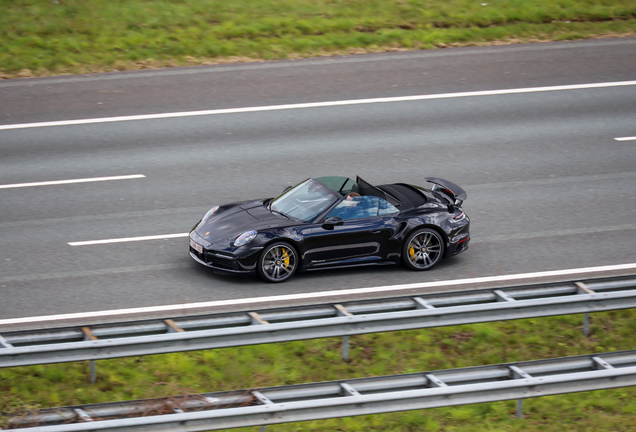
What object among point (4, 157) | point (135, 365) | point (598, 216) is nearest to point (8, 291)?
point (135, 365)

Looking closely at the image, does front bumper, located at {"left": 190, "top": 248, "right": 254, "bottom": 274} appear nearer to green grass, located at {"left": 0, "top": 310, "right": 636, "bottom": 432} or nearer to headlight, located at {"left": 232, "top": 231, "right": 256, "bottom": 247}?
headlight, located at {"left": 232, "top": 231, "right": 256, "bottom": 247}

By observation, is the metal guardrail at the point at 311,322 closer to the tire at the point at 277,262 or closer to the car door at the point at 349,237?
the tire at the point at 277,262

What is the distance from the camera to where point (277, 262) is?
10719 mm

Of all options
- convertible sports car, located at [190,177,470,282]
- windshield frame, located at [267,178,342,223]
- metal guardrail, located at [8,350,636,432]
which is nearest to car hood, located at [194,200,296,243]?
convertible sports car, located at [190,177,470,282]

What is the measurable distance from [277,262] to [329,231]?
82 cm

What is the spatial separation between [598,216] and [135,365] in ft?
A: 26.2

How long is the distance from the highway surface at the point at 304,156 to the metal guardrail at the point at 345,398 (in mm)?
3120

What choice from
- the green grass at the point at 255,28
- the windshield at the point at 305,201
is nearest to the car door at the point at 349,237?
the windshield at the point at 305,201

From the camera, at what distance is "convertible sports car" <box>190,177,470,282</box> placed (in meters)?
10.6

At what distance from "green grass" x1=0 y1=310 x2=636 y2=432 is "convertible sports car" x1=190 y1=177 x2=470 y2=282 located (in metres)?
1.78

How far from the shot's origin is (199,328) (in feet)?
28.3

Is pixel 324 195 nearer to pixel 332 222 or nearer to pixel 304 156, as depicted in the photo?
pixel 332 222

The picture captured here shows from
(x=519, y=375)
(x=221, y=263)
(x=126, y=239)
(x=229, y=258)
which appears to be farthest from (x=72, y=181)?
(x=519, y=375)

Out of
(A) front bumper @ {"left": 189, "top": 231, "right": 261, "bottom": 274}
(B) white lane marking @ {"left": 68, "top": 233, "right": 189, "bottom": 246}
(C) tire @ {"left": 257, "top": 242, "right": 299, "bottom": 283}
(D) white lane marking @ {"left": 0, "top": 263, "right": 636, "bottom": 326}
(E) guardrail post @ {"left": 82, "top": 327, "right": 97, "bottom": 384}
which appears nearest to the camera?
(E) guardrail post @ {"left": 82, "top": 327, "right": 97, "bottom": 384}
